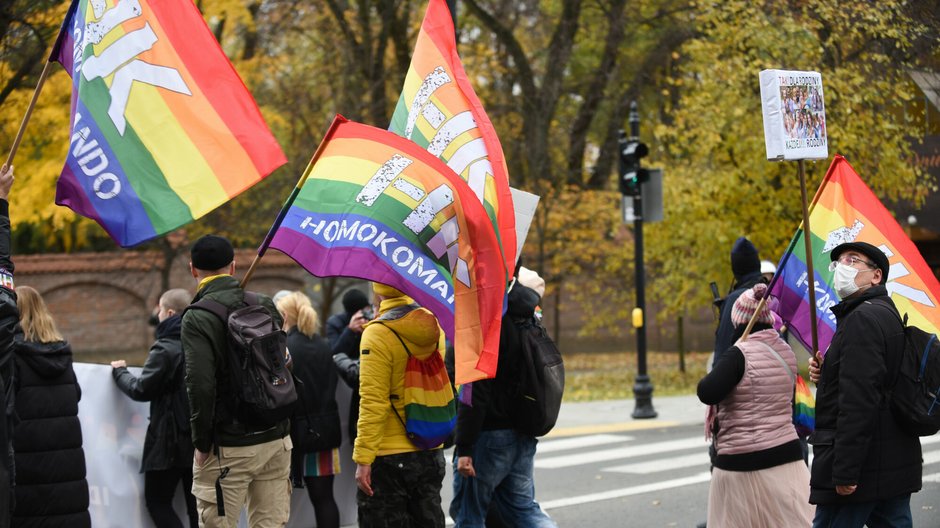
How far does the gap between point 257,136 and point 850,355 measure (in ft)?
9.31

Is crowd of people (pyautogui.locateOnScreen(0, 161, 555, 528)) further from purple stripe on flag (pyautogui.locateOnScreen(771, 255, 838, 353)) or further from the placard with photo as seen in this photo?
purple stripe on flag (pyautogui.locateOnScreen(771, 255, 838, 353))

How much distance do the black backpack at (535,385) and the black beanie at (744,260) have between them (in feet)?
5.71

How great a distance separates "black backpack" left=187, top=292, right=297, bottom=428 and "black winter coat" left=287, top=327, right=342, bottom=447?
1.84 m

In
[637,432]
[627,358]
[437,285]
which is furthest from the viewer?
[627,358]

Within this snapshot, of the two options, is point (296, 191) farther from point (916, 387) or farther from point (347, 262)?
point (916, 387)

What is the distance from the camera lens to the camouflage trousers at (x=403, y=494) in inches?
220

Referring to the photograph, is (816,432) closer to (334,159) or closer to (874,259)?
(874,259)

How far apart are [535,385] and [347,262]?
4.34 ft

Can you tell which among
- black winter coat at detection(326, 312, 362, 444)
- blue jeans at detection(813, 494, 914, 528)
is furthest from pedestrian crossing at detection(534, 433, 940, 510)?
blue jeans at detection(813, 494, 914, 528)

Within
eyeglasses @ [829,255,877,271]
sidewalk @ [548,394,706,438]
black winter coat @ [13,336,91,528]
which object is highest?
eyeglasses @ [829,255,877,271]

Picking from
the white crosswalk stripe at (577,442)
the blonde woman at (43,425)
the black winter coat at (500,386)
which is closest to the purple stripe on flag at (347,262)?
the black winter coat at (500,386)

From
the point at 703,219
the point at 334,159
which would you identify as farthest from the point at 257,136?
the point at 703,219

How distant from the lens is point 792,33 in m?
15.9

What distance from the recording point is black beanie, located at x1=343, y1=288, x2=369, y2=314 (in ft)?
27.8
